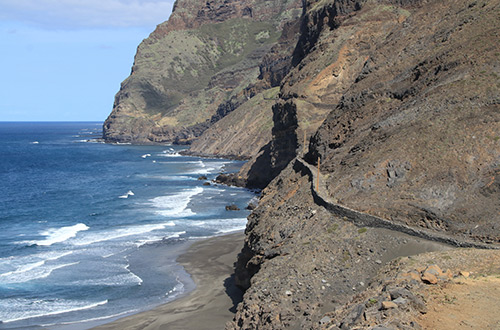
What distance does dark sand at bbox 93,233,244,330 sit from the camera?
27.6m

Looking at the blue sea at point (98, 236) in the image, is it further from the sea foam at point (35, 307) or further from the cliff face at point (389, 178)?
the cliff face at point (389, 178)

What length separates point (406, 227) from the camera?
23.9 m

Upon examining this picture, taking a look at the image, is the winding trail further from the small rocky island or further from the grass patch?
the grass patch

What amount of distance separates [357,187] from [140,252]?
19.3 m

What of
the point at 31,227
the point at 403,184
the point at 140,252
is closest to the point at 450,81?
the point at 403,184

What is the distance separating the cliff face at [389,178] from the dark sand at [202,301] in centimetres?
195

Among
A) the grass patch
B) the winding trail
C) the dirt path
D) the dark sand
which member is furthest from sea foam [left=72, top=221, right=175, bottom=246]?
the dirt path

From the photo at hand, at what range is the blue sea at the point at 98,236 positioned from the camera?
31484 millimetres

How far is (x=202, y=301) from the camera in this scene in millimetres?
30922

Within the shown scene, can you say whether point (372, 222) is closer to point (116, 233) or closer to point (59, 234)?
point (116, 233)

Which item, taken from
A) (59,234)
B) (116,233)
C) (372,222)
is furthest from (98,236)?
(372,222)

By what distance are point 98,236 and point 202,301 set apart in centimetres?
1908

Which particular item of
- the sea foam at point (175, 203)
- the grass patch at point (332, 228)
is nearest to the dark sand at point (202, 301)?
the grass patch at point (332, 228)

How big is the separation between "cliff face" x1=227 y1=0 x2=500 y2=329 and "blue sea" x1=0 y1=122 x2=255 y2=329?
7.82 m
